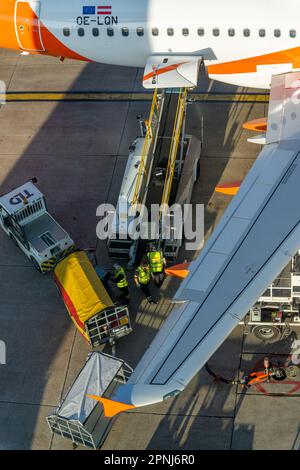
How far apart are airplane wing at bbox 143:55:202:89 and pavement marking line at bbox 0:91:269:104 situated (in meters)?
4.49

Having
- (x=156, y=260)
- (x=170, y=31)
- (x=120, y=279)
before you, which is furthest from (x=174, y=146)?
(x=120, y=279)

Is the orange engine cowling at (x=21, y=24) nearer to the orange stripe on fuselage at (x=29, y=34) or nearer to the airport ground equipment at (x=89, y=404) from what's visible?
the orange stripe on fuselage at (x=29, y=34)

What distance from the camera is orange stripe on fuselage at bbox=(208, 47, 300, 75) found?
1103 inches

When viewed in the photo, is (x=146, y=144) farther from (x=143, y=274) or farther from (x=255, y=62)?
(x=143, y=274)

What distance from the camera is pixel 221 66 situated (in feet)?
95.1

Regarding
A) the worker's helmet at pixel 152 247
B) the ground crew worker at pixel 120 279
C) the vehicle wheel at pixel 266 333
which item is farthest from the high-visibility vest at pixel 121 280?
the vehicle wheel at pixel 266 333

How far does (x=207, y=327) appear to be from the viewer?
18.7 m

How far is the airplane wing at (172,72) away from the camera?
27.9 meters

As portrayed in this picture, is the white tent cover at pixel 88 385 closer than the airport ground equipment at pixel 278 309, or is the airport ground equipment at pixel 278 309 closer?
the white tent cover at pixel 88 385

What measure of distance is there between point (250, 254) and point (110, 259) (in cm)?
743

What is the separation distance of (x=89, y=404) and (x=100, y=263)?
656cm

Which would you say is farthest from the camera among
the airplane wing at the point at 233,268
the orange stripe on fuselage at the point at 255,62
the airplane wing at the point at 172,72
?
the orange stripe on fuselage at the point at 255,62

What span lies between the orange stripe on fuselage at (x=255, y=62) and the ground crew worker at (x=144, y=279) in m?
8.46
